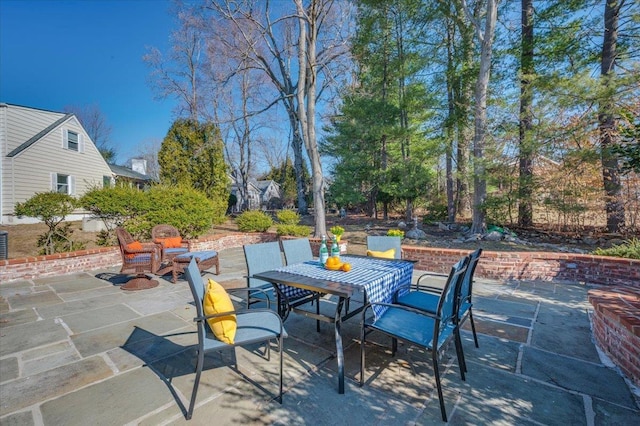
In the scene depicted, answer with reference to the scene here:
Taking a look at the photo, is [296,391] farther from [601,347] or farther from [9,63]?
[9,63]

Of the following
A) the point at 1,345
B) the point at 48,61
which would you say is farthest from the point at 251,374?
the point at 48,61

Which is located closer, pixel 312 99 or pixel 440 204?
pixel 312 99

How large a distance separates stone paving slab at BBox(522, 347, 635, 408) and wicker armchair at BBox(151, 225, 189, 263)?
5.48m

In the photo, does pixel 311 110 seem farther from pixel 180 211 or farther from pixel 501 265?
pixel 501 265

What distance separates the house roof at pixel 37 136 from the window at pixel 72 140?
2.04 feet

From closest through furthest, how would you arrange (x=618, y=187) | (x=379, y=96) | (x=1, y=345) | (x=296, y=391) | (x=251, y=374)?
(x=296, y=391) → (x=251, y=374) → (x=1, y=345) → (x=618, y=187) → (x=379, y=96)

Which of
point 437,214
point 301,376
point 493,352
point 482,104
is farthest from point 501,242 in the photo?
point 301,376

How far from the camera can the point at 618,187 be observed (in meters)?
6.35

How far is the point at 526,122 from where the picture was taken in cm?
793

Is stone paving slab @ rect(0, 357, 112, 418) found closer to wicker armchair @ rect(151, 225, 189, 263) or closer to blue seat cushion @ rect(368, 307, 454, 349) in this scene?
blue seat cushion @ rect(368, 307, 454, 349)

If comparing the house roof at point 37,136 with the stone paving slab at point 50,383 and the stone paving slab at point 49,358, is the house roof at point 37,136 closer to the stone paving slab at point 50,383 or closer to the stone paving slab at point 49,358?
the stone paving slab at point 49,358

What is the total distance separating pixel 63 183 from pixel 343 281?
1680 cm

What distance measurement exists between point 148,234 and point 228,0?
6.99 metres

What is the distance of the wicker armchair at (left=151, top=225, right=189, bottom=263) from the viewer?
5340 mm
